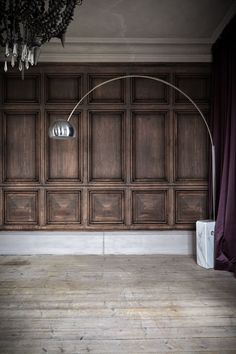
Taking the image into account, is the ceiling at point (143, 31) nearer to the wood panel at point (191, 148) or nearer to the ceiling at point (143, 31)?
the ceiling at point (143, 31)

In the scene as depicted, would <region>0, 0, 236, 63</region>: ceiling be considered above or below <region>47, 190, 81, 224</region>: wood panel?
above

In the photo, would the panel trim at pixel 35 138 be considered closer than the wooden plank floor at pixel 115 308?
No

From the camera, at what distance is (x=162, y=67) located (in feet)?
13.9

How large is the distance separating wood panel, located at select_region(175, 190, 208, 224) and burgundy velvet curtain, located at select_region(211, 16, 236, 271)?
365 mm

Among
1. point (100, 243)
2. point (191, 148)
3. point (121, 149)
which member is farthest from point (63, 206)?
point (191, 148)

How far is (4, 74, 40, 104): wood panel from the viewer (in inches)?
165

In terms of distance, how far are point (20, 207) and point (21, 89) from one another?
1508mm

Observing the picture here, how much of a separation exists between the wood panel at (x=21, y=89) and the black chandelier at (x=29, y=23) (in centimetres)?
156

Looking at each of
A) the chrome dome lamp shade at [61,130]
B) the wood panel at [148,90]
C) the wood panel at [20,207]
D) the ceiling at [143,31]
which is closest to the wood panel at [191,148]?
the wood panel at [148,90]

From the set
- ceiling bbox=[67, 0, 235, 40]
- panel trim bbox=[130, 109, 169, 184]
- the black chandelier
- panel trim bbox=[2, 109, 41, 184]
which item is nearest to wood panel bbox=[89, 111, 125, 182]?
panel trim bbox=[130, 109, 169, 184]

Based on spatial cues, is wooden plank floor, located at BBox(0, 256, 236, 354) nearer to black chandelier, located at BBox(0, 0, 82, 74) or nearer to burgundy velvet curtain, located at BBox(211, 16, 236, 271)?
burgundy velvet curtain, located at BBox(211, 16, 236, 271)

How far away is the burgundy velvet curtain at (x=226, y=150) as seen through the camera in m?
3.34

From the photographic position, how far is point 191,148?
13.9 feet

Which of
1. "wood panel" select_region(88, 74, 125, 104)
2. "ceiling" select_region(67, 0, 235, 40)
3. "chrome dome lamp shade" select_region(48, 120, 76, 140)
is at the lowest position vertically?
"chrome dome lamp shade" select_region(48, 120, 76, 140)
